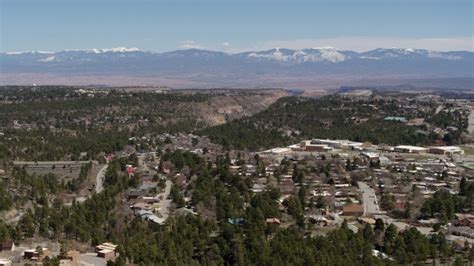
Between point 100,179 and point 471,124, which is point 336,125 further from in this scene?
point 100,179

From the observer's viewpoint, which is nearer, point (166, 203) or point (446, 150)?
point (166, 203)

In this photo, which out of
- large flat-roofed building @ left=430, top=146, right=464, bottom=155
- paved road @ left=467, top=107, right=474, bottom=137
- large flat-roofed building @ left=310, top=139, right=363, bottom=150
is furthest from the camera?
paved road @ left=467, top=107, right=474, bottom=137

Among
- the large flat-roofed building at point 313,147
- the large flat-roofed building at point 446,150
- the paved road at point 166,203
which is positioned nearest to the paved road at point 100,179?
the paved road at point 166,203

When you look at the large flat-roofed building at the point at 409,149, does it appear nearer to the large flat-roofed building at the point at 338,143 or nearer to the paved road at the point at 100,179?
the large flat-roofed building at the point at 338,143

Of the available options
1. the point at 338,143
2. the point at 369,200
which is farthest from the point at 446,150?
the point at 369,200

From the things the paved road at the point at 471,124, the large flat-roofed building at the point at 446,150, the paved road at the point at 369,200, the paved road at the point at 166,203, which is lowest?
the paved road at the point at 369,200

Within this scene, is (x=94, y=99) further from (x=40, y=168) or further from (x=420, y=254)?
(x=420, y=254)

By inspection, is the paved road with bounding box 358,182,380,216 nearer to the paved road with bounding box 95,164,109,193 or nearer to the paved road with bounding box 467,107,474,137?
the paved road with bounding box 95,164,109,193

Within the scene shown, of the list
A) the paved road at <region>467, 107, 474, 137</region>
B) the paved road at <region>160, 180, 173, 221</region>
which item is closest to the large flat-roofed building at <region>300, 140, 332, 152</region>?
the paved road at <region>467, 107, 474, 137</region>
